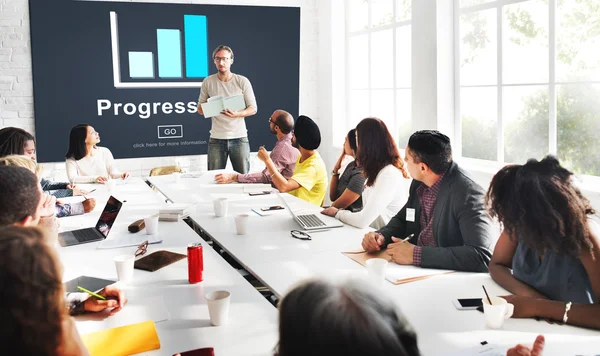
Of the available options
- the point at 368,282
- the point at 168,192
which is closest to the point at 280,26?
the point at 168,192

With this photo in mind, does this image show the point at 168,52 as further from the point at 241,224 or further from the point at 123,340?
the point at 123,340

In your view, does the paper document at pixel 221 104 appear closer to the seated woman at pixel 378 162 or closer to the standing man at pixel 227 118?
the standing man at pixel 227 118

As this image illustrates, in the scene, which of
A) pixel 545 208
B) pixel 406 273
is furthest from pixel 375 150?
pixel 545 208

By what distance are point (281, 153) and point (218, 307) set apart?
9.75 ft

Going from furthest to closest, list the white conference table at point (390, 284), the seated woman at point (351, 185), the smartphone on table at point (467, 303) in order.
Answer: the seated woman at point (351, 185) < the smartphone on table at point (467, 303) < the white conference table at point (390, 284)

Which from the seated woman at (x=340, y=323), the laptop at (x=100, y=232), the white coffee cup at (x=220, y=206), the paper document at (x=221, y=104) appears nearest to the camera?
the seated woman at (x=340, y=323)

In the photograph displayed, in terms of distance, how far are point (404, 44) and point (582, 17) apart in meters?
2.23

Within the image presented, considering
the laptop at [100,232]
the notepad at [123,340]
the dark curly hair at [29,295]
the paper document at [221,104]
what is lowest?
the notepad at [123,340]

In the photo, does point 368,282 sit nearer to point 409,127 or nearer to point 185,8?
point 409,127

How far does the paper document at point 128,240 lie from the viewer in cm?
287

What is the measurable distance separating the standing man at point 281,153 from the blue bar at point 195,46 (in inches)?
95.2

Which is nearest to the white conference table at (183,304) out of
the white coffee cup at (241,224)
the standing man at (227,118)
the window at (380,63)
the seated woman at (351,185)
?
the white coffee cup at (241,224)

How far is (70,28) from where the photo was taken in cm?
628

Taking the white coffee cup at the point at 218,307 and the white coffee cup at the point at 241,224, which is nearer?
the white coffee cup at the point at 218,307
